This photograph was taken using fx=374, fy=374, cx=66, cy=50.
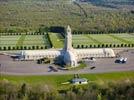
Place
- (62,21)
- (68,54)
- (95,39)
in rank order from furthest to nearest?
(62,21)
(95,39)
(68,54)

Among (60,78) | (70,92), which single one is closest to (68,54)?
(60,78)

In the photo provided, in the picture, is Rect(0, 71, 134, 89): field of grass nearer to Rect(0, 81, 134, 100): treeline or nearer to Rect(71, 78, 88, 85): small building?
Rect(71, 78, 88, 85): small building

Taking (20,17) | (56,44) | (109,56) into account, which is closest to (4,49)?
(56,44)

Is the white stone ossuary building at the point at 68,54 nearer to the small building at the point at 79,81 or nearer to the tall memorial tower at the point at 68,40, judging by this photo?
the tall memorial tower at the point at 68,40

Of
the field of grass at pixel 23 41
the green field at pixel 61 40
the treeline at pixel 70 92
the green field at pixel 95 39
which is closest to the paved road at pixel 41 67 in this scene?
the treeline at pixel 70 92

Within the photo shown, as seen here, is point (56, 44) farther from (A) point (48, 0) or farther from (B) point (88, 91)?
(A) point (48, 0)

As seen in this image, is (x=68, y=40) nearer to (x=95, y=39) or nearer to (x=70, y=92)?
(x=70, y=92)
